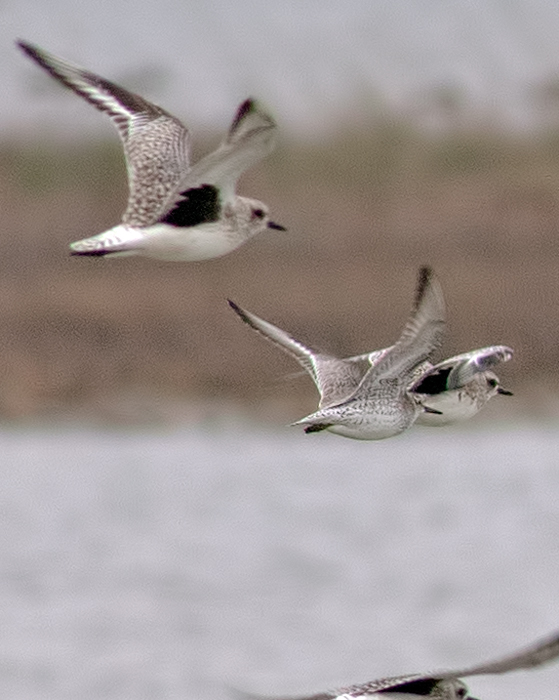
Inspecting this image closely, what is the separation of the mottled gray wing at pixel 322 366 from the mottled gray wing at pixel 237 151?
365 millimetres

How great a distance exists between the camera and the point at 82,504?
43.2 ft

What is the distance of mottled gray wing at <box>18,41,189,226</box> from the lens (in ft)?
21.1

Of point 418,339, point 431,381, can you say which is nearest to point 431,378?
point 431,381

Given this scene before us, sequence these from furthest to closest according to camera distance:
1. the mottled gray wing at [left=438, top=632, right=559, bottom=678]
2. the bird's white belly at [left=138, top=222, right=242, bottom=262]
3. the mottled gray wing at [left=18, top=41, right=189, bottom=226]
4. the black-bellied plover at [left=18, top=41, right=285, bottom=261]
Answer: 1. the mottled gray wing at [left=18, top=41, right=189, bottom=226]
2. the bird's white belly at [left=138, top=222, right=242, bottom=262]
3. the black-bellied plover at [left=18, top=41, right=285, bottom=261]
4. the mottled gray wing at [left=438, top=632, right=559, bottom=678]

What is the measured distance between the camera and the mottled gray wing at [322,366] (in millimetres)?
6453

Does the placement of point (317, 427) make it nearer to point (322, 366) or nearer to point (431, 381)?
point (431, 381)

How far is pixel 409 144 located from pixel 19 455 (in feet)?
12.8

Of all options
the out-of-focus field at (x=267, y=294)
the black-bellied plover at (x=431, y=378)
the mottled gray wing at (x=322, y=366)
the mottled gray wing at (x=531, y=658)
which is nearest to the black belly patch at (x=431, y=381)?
the black-bellied plover at (x=431, y=378)

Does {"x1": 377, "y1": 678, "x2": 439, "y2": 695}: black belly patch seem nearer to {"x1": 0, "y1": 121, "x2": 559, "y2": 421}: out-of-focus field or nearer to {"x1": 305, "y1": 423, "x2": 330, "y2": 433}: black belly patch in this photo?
{"x1": 305, "y1": 423, "x2": 330, "y2": 433}: black belly patch

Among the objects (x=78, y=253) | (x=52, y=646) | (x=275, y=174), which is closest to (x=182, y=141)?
(x=78, y=253)

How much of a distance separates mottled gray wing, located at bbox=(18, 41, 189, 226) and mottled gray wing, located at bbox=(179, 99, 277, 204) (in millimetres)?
136

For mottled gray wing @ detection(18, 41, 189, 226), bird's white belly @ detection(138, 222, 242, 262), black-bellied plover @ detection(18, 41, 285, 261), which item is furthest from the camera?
mottled gray wing @ detection(18, 41, 189, 226)

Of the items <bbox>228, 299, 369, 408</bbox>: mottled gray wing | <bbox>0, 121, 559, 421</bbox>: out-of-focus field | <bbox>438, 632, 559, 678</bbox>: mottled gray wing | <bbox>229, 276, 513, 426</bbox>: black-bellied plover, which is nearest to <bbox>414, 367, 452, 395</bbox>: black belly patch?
<bbox>229, 276, 513, 426</bbox>: black-bellied plover

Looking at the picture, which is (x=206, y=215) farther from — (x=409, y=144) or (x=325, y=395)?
(x=409, y=144)
